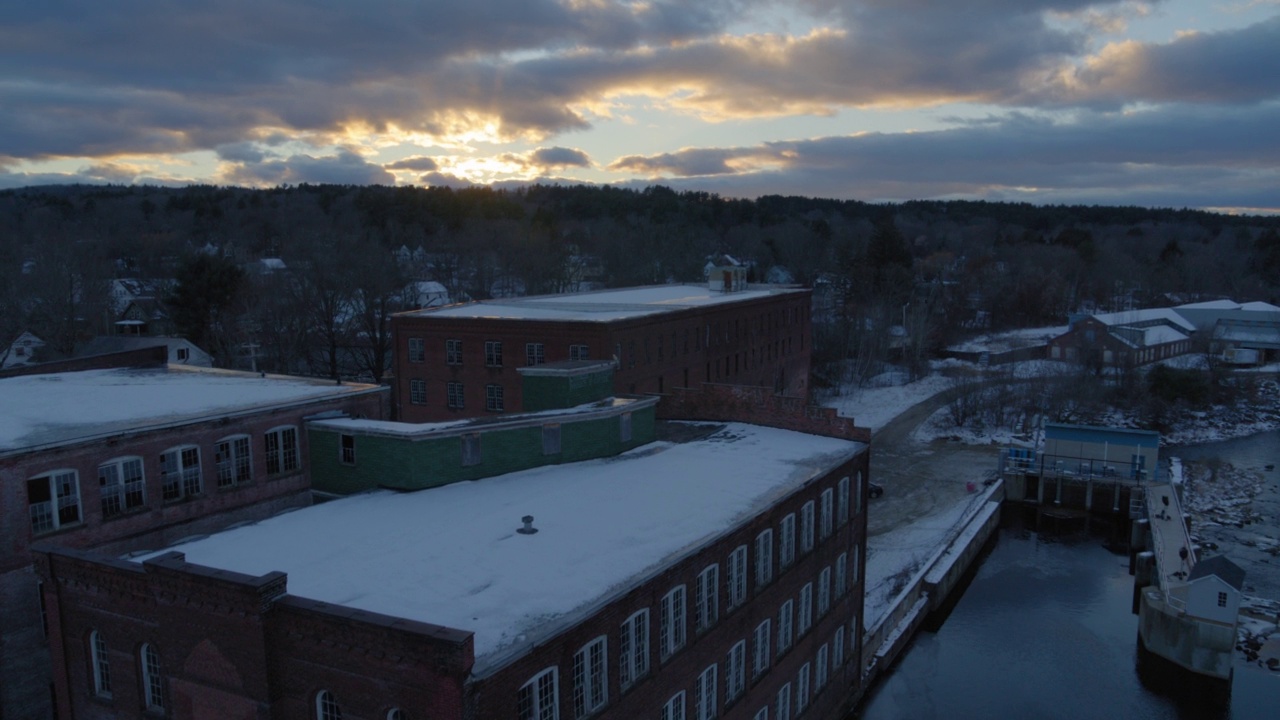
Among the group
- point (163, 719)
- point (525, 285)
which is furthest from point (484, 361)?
point (525, 285)

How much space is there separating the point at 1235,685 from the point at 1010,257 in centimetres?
11194

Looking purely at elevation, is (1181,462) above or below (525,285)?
below

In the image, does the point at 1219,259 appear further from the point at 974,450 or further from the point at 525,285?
the point at 525,285

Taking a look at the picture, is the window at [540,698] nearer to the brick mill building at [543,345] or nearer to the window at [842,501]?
the window at [842,501]

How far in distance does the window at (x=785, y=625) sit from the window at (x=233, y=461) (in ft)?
45.1

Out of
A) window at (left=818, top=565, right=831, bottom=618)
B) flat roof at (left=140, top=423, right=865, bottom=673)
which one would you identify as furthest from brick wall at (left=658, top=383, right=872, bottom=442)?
window at (left=818, top=565, right=831, bottom=618)

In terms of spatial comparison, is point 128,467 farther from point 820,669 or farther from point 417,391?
point 417,391

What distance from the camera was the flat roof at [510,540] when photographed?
1454 centimetres

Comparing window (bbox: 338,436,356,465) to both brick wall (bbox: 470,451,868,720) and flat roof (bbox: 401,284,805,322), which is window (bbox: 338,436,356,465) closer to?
brick wall (bbox: 470,451,868,720)

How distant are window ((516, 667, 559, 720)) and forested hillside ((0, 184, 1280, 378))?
52.1m

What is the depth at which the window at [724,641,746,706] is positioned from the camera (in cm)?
2027

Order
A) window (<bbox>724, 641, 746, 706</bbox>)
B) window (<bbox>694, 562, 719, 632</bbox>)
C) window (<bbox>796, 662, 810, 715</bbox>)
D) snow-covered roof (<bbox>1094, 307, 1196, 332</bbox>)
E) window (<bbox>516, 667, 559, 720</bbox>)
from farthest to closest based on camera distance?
1. snow-covered roof (<bbox>1094, 307, 1196, 332</bbox>)
2. window (<bbox>796, 662, 810, 715</bbox>)
3. window (<bbox>724, 641, 746, 706</bbox>)
4. window (<bbox>694, 562, 719, 632</bbox>)
5. window (<bbox>516, 667, 559, 720</bbox>)

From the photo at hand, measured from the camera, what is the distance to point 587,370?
2752 centimetres

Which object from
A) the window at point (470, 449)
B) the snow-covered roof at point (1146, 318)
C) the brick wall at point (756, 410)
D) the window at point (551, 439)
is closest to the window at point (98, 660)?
the window at point (470, 449)
